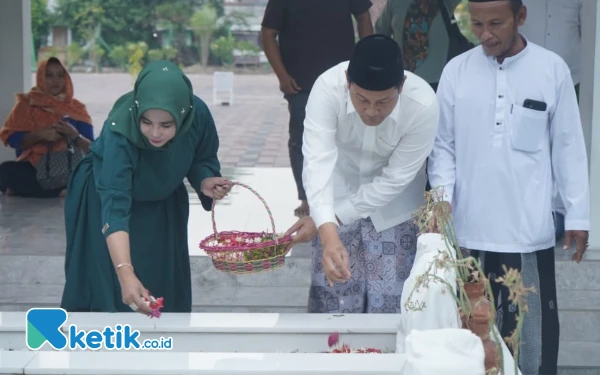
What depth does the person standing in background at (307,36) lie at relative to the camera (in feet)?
19.2

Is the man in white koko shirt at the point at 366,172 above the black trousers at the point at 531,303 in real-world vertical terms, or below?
above

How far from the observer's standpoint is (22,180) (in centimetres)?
753

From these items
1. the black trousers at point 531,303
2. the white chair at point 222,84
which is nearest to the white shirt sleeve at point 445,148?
the black trousers at point 531,303

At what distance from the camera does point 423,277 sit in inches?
88.4

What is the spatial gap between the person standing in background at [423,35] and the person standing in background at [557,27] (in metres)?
0.59

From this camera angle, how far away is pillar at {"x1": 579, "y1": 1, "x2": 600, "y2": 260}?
509 centimetres

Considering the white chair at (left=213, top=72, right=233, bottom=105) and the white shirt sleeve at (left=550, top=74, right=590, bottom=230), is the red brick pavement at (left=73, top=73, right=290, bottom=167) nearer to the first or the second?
the white chair at (left=213, top=72, right=233, bottom=105)

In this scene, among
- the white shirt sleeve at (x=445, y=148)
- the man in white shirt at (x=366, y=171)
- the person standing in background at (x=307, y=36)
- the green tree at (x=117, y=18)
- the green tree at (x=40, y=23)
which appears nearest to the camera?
the man in white shirt at (x=366, y=171)

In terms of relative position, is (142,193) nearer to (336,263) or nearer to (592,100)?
(336,263)

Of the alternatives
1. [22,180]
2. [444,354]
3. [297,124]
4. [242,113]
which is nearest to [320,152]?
[444,354]

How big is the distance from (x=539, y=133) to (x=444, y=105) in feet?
1.08

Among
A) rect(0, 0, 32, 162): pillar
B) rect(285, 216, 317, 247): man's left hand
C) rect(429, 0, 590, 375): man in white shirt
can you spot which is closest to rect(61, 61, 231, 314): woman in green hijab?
rect(285, 216, 317, 247): man's left hand

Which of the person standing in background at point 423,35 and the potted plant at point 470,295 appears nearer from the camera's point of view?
the potted plant at point 470,295

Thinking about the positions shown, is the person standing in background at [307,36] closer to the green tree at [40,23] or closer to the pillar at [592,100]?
the pillar at [592,100]
